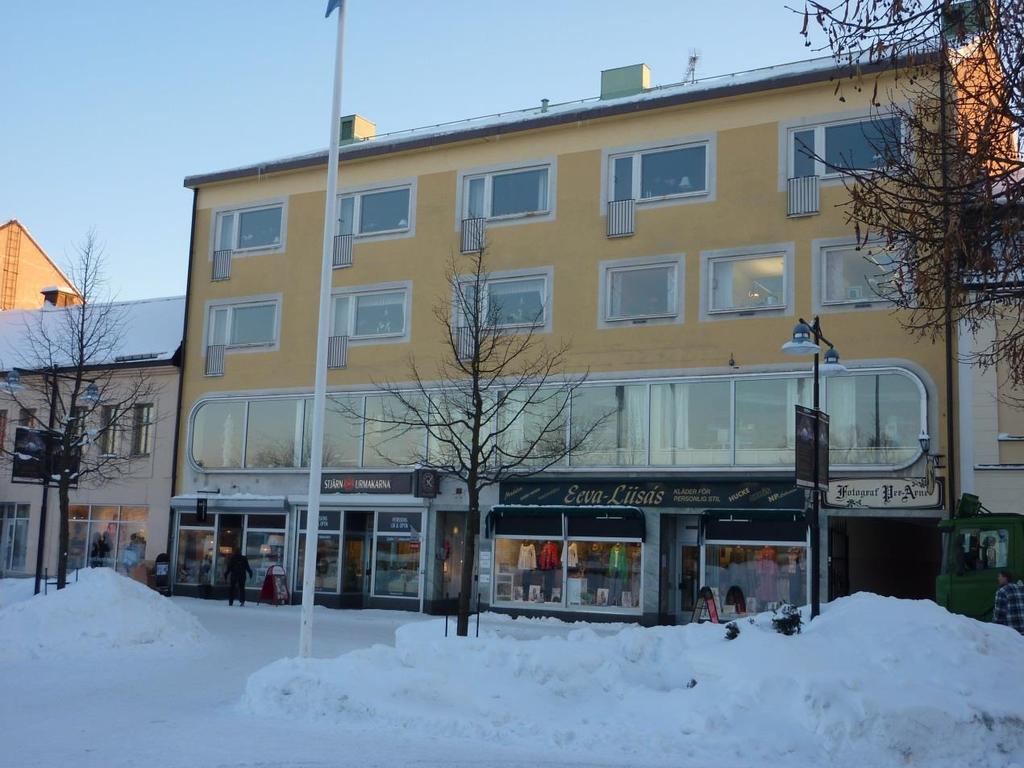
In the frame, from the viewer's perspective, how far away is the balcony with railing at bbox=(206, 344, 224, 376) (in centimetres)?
3485

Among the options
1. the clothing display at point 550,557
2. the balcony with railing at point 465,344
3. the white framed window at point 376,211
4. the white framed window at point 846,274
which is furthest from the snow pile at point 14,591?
the white framed window at point 846,274

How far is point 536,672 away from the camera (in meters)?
13.6

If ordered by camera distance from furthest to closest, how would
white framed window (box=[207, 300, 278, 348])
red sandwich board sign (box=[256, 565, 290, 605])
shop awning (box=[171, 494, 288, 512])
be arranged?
white framed window (box=[207, 300, 278, 348])
shop awning (box=[171, 494, 288, 512])
red sandwich board sign (box=[256, 565, 290, 605])

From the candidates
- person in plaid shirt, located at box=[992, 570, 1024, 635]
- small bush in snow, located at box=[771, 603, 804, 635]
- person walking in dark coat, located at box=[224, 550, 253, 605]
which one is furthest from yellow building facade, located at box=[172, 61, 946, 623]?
small bush in snow, located at box=[771, 603, 804, 635]

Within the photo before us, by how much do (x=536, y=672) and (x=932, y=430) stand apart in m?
14.0

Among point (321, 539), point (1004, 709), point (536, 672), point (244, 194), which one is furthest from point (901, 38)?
point (244, 194)

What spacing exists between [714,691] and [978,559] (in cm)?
823

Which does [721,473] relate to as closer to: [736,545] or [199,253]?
[736,545]

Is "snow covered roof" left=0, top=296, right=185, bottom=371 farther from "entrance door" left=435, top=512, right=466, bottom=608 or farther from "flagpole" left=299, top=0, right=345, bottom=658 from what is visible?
"flagpole" left=299, top=0, right=345, bottom=658

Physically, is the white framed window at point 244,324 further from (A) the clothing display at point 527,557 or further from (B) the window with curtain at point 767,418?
(B) the window with curtain at point 767,418

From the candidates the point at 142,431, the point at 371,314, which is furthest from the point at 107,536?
the point at 371,314

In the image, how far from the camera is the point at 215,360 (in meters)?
35.0

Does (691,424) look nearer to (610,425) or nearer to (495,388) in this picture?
(610,425)

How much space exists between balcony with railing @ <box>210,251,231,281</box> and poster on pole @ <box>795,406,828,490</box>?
74.6ft
